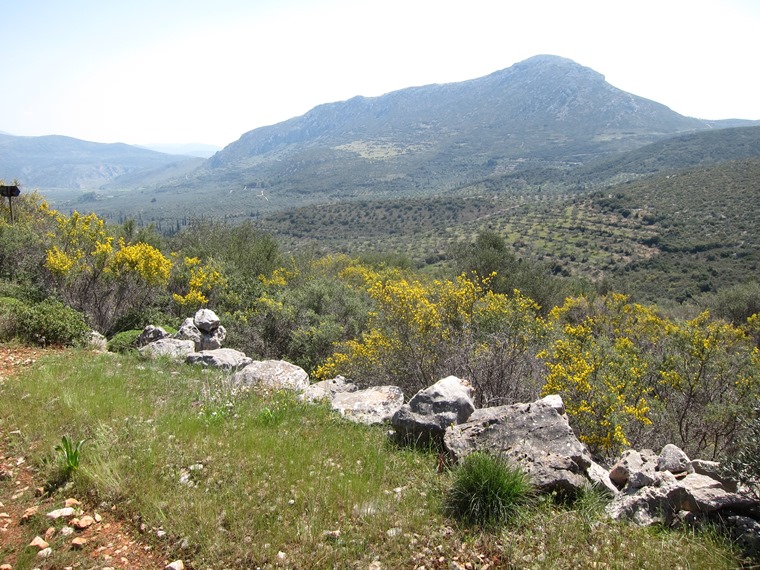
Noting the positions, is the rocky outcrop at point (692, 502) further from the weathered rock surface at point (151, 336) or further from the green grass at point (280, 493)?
the weathered rock surface at point (151, 336)

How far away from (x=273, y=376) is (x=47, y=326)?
460 centimetres

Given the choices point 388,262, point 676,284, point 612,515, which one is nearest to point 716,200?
point 676,284

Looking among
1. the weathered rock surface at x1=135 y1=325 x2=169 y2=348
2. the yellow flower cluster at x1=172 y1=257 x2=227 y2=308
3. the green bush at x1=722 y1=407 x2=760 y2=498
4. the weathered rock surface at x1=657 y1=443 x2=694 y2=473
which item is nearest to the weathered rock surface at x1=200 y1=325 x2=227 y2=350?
the weathered rock surface at x1=135 y1=325 x2=169 y2=348

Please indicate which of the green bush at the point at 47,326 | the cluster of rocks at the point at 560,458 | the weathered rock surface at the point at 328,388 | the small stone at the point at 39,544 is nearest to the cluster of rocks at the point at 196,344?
the green bush at the point at 47,326

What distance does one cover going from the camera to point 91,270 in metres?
12.2

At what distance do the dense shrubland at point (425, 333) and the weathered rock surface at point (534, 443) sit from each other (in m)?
1.50

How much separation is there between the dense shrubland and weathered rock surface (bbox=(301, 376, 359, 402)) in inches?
17.2

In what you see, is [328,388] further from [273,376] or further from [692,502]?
[692,502]

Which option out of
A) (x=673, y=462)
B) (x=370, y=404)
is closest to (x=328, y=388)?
(x=370, y=404)

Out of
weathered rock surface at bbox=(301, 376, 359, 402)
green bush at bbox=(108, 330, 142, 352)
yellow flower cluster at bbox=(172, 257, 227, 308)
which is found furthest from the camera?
yellow flower cluster at bbox=(172, 257, 227, 308)

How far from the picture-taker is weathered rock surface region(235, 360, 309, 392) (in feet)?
24.0

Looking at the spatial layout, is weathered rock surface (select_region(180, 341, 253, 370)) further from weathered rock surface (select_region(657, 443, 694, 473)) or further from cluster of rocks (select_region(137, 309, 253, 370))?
weathered rock surface (select_region(657, 443, 694, 473))

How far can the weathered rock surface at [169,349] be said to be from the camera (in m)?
8.92

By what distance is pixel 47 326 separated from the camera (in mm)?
8383
